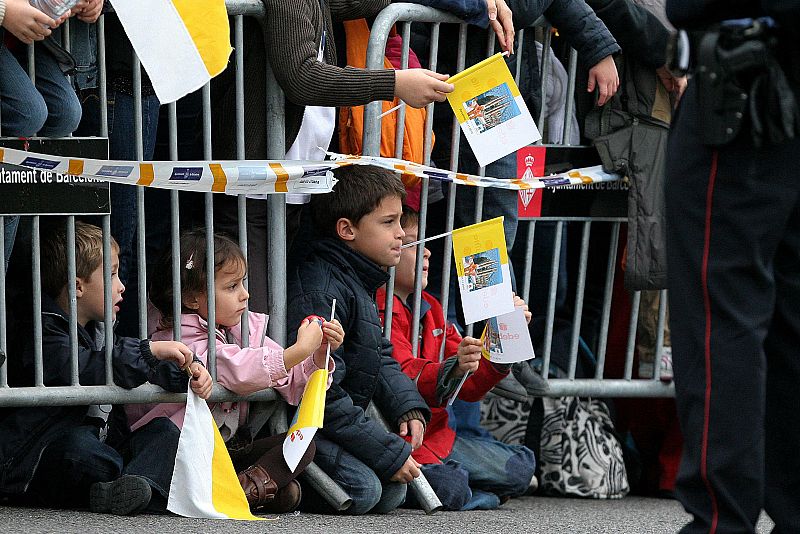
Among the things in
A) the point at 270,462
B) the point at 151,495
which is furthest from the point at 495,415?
the point at 151,495

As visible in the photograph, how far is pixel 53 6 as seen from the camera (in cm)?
430

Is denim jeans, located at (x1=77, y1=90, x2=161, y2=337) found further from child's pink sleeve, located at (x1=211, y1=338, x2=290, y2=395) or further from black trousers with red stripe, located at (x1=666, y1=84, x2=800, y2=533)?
black trousers with red stripe, located at (x1=666, y1=84, x2=800, y2=533)

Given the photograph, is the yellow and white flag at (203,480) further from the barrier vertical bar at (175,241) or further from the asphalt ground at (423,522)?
the barrier vertical bar at (175,241)

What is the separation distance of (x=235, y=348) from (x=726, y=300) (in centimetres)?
204

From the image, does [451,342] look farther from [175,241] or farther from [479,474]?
[175,241]

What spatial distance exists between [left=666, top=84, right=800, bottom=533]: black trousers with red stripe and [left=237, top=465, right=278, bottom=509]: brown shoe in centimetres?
172

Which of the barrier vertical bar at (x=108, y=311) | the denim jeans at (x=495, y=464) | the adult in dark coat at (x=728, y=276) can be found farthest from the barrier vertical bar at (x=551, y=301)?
the adult in dark coat at (x=728, y=276)

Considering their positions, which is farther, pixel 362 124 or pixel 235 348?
pixel 362 124

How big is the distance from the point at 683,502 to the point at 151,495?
6.11ft

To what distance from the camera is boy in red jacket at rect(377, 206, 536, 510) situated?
507 centimetres

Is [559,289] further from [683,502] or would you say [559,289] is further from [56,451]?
[683,502]

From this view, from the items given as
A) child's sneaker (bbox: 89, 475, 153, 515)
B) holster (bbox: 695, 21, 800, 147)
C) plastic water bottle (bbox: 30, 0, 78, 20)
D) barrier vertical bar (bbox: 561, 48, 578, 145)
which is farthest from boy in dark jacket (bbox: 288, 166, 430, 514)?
holster (bbox: 695, 21, 800, 147)

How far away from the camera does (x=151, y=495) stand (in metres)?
4.46

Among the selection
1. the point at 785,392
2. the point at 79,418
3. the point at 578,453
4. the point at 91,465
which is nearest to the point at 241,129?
the point at 79,418
